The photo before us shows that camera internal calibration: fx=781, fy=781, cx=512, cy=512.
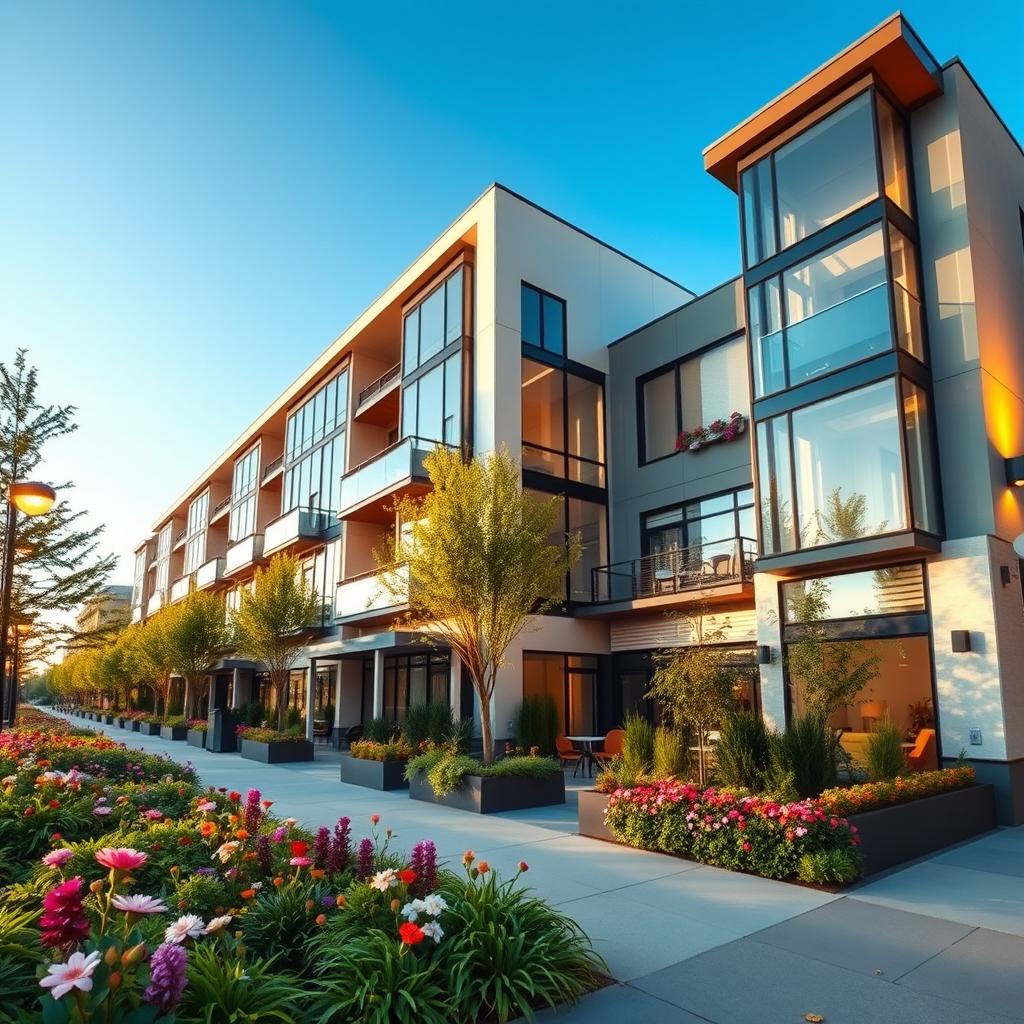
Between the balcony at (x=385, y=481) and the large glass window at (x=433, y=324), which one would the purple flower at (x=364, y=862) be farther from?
the large glass window at (x=433, y=324)

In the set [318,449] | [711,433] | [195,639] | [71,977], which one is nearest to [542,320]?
[711,433]

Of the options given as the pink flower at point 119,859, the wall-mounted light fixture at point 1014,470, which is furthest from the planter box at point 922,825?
the pink flower at point 119,859

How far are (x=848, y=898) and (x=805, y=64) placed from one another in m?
13.9

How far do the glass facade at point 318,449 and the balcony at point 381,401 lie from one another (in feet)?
3.66

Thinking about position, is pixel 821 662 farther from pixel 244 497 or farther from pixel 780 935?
pixel 244 497

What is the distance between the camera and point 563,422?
66.5 feet

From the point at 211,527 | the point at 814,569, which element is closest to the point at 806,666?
the point at 814,569

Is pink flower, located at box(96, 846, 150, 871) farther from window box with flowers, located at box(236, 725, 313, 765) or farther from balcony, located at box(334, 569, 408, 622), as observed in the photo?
window box with flowers, located at box(236, 725, 313, 765)

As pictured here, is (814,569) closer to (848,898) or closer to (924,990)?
(848,898)

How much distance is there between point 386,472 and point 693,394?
8.09 metres

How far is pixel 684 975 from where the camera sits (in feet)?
16.4

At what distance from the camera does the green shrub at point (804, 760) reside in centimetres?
857

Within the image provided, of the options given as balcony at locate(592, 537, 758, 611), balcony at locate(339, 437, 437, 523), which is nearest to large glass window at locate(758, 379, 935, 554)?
balcony at locate(592, 537, 758, 611)

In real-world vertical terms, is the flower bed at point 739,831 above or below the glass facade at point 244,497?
below
